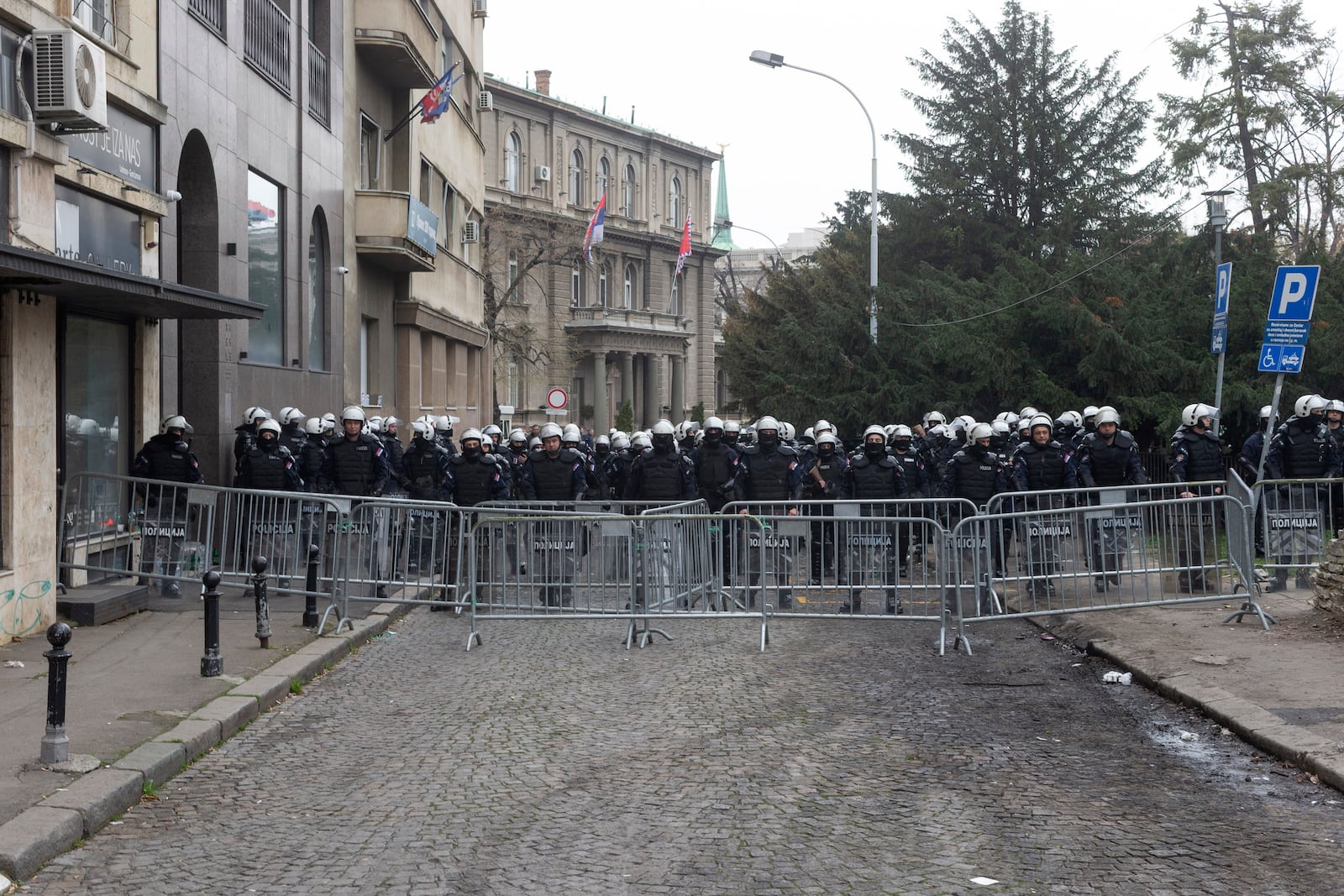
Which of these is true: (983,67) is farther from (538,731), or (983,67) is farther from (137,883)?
(137,883)

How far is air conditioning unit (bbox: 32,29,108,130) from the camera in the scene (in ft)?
35.6

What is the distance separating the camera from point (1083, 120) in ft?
111

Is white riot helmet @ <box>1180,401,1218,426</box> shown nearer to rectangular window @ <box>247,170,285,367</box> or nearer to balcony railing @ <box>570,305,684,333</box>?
rectangular window @ <box>247,170,285,367</box>

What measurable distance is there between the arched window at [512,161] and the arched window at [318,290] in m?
42.6

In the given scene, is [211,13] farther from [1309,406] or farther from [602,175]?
[602,175]

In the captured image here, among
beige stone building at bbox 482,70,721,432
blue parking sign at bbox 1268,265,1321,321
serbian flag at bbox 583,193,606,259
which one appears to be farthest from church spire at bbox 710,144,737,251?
blue parking sign at bbox 1268,265,1321,321

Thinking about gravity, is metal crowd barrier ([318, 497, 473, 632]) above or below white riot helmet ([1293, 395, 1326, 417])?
below

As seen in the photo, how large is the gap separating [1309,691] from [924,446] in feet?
37.7

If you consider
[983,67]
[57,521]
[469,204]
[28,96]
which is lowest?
[57,521]

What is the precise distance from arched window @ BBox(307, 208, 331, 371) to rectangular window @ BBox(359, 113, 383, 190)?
9.66 ft

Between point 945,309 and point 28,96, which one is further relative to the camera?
point 945,309

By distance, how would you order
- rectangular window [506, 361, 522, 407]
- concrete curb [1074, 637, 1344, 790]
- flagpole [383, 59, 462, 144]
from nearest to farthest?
concrete curb [1074, 637, 1344, 790] < flagpole [383, 59, 462, 144] < rectangular window [506, 361, 522, 407]

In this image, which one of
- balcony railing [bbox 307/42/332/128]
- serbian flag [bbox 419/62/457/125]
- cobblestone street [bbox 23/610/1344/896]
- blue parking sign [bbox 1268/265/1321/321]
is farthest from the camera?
serbian flag [bbox 419/62/457/125]

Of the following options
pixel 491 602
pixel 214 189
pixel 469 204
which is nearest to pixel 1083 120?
pixel 469 204
